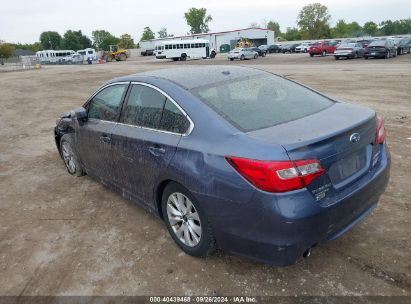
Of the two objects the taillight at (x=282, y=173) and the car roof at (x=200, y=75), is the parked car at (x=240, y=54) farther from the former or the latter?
the taillight at (x=282, y=173)

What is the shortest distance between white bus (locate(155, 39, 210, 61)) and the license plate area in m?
49.0

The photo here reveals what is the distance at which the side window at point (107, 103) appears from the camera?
4.31 m

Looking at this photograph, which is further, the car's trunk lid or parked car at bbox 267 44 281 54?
parked car at bbox 267 44 281 54

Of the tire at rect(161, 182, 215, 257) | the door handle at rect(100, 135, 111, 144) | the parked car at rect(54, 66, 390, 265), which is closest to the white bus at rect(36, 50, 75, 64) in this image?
the door handle at rect(100, 135, 111, 144)

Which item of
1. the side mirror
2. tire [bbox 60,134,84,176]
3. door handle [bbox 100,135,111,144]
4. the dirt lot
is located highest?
the side mirror

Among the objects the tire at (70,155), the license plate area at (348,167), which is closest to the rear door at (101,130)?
the tire at (70,155)

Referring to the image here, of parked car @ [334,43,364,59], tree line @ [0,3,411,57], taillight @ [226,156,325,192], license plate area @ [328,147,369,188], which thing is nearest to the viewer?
taillight @ [226,156,325,192]

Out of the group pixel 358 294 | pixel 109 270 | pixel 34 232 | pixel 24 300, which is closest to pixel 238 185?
pixel 358 294

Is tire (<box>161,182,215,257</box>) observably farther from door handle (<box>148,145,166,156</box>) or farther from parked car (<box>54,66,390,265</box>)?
door handle (<box>148,145,166,156</box>)

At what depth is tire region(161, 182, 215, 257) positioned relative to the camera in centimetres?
317

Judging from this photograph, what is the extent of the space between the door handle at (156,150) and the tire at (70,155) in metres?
2.33

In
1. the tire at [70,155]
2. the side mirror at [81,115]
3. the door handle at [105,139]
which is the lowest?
the tire at [70,155]

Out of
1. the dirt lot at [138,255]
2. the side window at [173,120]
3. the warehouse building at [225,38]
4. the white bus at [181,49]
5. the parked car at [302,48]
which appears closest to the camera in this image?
the dirt lot at [138,255]

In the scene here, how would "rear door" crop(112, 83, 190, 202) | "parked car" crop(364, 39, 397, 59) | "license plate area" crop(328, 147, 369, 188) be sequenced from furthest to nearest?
"parked car" crop(364, 39, 397, 59), "rear door" crop(112, 83, 190, 202), "license plate area" crop(328, 147, 369, 188)
